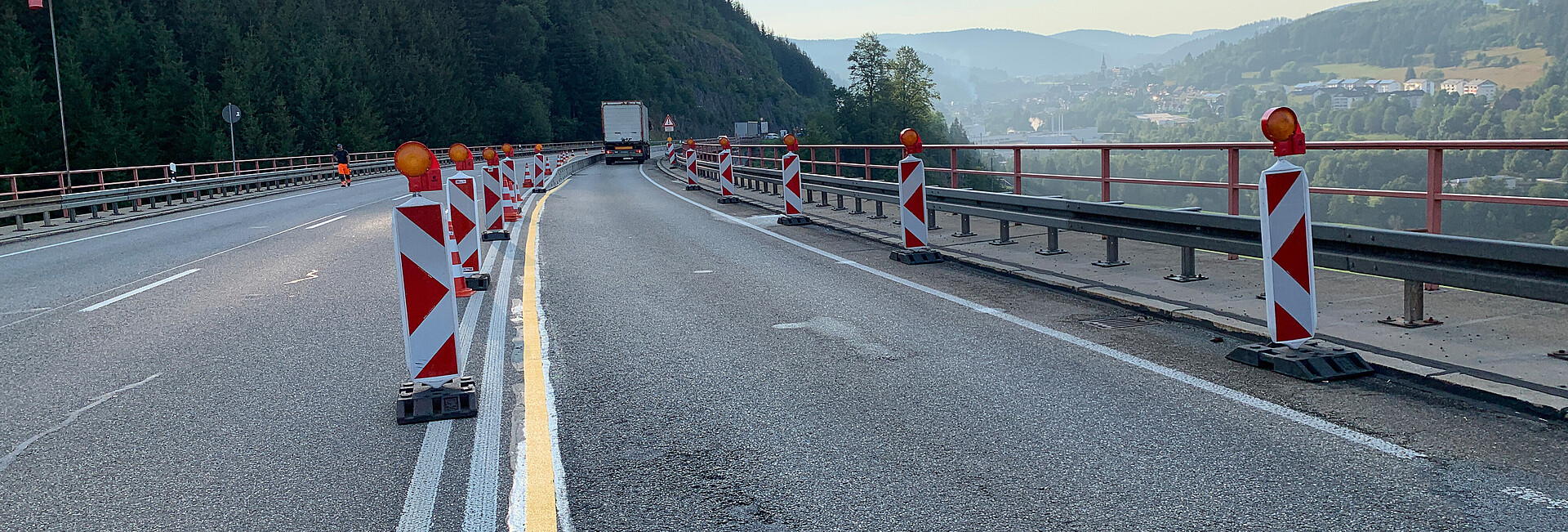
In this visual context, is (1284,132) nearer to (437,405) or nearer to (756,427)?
(756,427)

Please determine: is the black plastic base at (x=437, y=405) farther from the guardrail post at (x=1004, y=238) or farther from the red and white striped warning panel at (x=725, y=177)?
the red and white striped warning panel at (x=725, y=177)

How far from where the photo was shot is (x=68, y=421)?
5.75m

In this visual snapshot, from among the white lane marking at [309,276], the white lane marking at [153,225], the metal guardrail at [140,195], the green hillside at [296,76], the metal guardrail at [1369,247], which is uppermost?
the green hillside at [296,76]

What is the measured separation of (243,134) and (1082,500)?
74187mm

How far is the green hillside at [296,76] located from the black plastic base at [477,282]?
58274mm

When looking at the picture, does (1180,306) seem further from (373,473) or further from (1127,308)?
(373,473)

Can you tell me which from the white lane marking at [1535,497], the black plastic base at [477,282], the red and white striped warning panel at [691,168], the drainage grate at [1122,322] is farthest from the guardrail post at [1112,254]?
the red and white striped warning panel at [691,168]

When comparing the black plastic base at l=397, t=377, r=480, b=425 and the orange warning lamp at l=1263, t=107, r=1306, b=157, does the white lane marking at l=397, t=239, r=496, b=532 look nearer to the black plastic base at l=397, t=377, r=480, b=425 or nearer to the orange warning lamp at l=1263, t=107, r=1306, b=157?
the black plastic base at l=397, t=377, r=480, b=425

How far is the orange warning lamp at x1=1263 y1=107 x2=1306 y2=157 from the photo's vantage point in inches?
→ 240

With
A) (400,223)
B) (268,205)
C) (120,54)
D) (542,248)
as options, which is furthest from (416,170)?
(120,54)

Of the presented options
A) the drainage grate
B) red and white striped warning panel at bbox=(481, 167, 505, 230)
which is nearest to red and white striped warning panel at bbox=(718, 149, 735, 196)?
red and white striped warning panel at bbox=(481, 167, 505, 230)

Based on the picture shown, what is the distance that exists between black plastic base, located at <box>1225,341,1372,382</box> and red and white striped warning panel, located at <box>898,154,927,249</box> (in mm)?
5801

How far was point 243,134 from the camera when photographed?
2724 inches

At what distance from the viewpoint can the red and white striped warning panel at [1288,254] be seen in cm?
621
